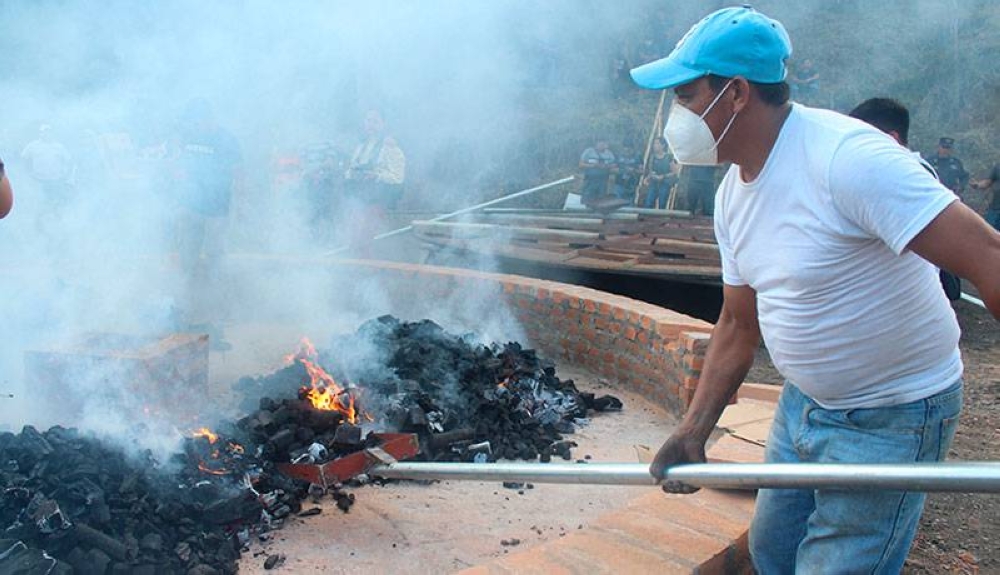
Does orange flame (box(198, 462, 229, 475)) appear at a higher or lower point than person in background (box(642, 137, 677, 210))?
lower

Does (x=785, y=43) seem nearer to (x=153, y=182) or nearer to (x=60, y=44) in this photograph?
(x=153, y=182)

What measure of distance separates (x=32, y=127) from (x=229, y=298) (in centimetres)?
226

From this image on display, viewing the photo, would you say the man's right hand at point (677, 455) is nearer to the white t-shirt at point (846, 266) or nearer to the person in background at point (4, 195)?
the white t-shirt at point (846, 266)

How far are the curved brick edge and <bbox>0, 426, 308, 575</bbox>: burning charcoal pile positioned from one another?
124cm

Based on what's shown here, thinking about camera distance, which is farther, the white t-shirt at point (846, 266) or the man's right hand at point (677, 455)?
the man's right hand at point (677, 455)

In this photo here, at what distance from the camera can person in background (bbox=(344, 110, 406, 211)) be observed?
10.1 m

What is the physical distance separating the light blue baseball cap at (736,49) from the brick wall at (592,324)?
2.51 m

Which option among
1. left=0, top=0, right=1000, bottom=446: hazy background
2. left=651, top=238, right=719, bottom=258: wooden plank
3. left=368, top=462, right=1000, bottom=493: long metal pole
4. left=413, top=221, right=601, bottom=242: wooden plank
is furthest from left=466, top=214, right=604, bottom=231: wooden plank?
left=368, top=462, right=1000, bottom=493: long metal pole

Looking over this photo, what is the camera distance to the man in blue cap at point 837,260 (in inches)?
64.2

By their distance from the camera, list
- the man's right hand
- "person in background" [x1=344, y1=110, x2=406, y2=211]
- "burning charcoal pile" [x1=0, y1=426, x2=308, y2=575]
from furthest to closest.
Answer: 1. "person in background" [x1=344, y1=110, x2=406, y2=211]
2. "burning charcoal pile" [x1=0, y1=426, x2=308, y2=575]
3. the man's right hand

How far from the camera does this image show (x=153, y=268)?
607 centimetres

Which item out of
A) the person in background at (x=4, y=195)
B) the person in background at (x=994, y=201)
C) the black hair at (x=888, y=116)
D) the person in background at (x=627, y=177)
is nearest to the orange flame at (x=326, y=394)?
the person in background at (x=4, y=195)

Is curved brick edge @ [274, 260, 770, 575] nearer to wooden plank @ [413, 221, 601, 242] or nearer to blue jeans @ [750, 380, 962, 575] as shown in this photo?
blue jeans @ [750, 380, 962, 575]

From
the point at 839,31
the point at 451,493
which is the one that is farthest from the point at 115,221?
the point at 839,31
